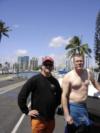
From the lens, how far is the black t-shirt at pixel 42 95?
6.00 m

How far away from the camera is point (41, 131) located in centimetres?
603

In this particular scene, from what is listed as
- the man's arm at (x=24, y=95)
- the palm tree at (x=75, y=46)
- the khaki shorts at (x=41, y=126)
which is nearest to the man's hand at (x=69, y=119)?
the khaki shorts at (x=41, y=126)

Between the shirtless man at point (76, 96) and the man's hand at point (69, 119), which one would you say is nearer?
the man's hand at point (69, 119)

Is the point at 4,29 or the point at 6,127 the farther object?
the point at 4,29

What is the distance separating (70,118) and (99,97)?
95 centimetres

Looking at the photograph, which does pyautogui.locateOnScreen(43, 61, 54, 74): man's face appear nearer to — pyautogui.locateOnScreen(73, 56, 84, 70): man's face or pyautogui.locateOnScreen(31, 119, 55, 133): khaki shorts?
pyautogui.locateOnScreen(73, 56, 84, 70): man's face

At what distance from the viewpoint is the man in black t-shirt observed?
6.00 m

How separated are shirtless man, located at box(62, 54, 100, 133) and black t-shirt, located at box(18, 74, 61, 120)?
154 mm

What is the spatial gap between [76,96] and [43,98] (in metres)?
0.47

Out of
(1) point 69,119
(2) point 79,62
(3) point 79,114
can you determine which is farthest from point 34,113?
(2) point 79,62

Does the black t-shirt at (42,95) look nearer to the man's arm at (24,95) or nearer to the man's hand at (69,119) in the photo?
the man's arm at (24,95)

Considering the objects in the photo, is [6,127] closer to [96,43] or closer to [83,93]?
[83,93]

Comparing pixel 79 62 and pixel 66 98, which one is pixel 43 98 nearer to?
pixel 66 98

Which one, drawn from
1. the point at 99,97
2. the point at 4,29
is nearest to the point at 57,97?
the point at 99,97
